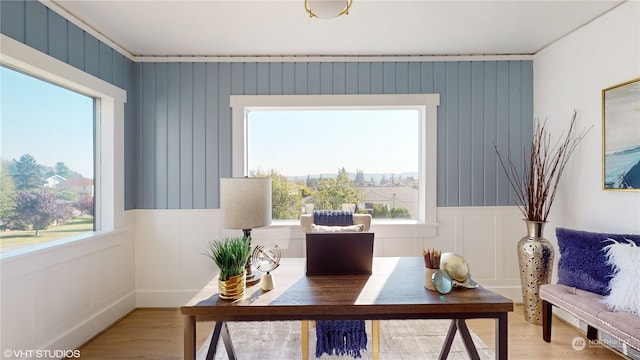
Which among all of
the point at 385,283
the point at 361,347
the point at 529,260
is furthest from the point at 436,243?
the point at 385,283

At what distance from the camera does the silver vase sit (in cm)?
266

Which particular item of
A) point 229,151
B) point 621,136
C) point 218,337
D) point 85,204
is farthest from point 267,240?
point 621,136

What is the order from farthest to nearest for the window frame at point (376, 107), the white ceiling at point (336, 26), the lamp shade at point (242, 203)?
the window frame at point (376, 107) → the white ceiling at point (336, 26) → the lamp shade at point (242, 203)

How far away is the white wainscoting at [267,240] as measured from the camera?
10.5ft

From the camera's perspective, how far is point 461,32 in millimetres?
2727

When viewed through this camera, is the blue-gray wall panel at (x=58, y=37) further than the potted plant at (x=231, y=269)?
Yes

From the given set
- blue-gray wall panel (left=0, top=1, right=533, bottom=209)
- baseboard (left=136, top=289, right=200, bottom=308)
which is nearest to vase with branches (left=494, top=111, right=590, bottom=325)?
blue-gray wall panel (left=0, top=1, right=533, bottom=209)

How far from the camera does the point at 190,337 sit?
4.19ft

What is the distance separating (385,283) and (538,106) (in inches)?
109

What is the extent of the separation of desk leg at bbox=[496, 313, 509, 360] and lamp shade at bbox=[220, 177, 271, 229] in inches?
48.2

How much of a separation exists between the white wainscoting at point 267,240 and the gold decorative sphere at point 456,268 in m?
1.70

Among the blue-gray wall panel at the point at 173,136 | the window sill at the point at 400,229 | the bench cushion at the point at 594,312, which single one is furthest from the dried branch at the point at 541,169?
the blue-gray wall panel at the point at 173,136

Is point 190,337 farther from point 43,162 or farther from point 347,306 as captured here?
point 43,162

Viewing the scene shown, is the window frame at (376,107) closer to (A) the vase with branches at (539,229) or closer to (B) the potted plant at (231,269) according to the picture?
(A) the vase with branches at (539,229)
